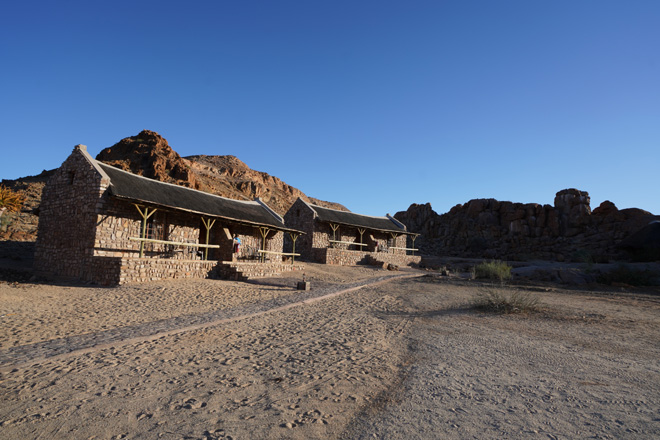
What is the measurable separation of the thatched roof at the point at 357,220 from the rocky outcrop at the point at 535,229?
16308 millimetres

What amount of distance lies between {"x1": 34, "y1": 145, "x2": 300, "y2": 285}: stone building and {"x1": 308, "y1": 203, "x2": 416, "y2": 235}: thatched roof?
9.64 m

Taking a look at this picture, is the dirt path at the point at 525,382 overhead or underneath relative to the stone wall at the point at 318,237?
underneath

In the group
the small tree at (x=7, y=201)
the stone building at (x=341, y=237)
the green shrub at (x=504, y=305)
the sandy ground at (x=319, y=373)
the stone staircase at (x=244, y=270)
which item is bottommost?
the sandy ground at (x=319, y=373)

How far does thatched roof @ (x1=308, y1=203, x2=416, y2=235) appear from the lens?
1097 inches

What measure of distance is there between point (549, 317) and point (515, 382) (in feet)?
18.6

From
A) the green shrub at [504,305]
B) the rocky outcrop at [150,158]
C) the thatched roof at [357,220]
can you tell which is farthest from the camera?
the rocky outcrop at [150,158]

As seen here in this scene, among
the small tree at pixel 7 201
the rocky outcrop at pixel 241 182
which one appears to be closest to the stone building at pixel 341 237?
the small tree at pixel 7 201

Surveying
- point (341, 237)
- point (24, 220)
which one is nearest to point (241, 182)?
point (24, 220)

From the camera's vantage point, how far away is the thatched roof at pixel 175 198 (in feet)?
48.8

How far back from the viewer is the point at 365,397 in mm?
4121

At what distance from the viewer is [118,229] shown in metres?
14.9

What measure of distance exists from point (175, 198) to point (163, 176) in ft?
97.3

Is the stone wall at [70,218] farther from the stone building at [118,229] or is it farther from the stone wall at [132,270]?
the stone wall at [132,270]

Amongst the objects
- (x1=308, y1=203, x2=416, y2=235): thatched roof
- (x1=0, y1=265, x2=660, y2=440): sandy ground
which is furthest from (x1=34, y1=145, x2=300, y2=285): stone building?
(x1=308, y1=203, x2=416, y2=235): thatched roof
